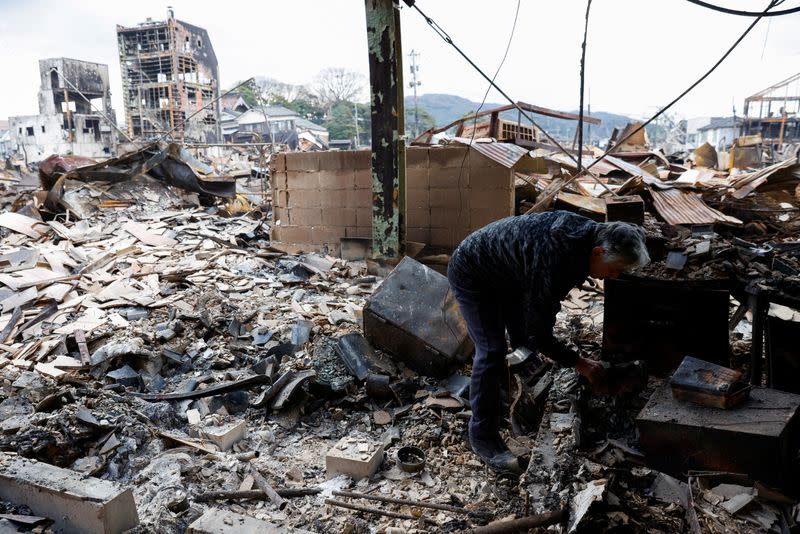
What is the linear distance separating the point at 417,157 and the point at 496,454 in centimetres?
481

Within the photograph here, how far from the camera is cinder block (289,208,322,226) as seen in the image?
8305 mm

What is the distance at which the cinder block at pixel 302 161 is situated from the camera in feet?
26.5

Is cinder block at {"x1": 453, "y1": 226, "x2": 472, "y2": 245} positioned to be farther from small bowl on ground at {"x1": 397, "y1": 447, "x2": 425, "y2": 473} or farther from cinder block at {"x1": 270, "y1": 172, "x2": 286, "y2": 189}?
small bowl on ground at {"x1": 397, "y1": 447, "x2": 425, "y2": 473}

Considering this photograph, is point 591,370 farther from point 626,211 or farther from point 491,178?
point 491,178

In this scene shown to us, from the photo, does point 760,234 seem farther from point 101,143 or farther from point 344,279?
point 101,143

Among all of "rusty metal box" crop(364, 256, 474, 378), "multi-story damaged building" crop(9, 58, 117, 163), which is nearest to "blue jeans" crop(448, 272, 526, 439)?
"rusty metal box" crop(364, 256, 474, 378)

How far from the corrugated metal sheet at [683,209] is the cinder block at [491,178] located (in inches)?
97.5

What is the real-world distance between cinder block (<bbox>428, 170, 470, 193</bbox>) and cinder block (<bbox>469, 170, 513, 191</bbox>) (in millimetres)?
92

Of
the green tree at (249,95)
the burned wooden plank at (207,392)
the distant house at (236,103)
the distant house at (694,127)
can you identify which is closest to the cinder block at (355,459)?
the burned wooden plank at (207,392)

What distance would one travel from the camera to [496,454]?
11.0ft

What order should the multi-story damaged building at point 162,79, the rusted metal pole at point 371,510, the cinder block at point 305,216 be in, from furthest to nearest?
1. the multi-story damaged building at point 162,79
2. the cinder block at point 305,216
3. the rusted metal pole at point 371,510

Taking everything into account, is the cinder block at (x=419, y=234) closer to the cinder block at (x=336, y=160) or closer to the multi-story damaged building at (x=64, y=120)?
the cinder block at (x=336, y=160)

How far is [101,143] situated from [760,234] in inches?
1774

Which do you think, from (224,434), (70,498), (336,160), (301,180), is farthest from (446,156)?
(70,498)
